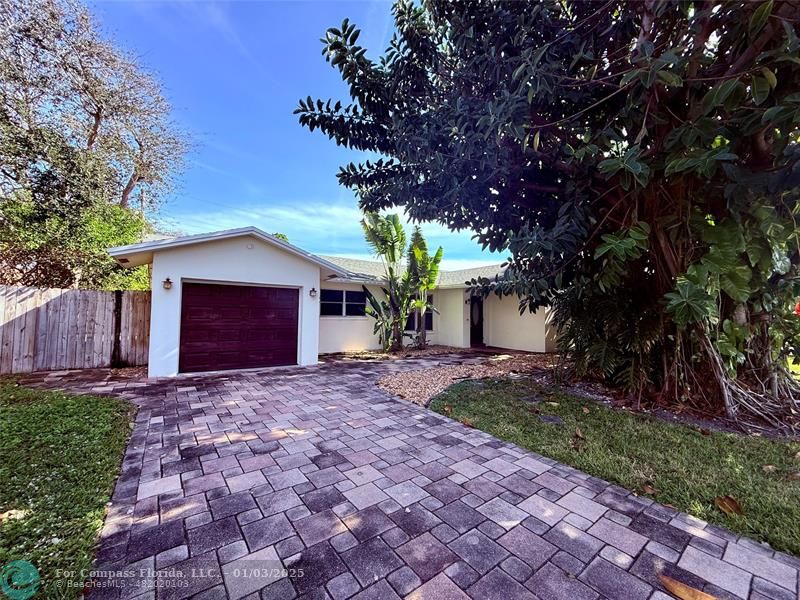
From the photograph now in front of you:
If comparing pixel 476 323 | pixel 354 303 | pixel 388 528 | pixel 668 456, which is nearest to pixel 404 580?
pixel 388 528

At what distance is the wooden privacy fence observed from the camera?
24.8 feet

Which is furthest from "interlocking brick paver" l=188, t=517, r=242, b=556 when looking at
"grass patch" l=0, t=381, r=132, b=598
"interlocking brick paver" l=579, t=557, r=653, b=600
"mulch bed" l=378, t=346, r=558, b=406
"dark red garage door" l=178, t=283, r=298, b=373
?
"dark red garage door" l=178, t=283, r=298, b=373

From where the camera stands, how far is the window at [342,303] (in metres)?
12.1

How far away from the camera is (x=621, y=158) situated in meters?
3.63

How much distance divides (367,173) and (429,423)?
475cm

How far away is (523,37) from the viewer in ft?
13.8

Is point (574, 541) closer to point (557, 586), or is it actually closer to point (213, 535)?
point (557, 586)

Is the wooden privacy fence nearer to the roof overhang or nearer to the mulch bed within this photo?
the roof overhang

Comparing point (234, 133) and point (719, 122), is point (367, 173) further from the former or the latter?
point (234, 133)

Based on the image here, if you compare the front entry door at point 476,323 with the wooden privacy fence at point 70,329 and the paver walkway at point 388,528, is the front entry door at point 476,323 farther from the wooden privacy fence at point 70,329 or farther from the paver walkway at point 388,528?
the wooden privacy fence at point 70,329

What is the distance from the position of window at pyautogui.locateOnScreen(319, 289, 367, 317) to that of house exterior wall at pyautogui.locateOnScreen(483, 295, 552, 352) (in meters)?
5.81

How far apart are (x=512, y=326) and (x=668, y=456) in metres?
10.6

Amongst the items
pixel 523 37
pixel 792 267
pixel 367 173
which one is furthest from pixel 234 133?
pixel 792 267

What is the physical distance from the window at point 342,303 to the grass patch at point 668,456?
7261mm
